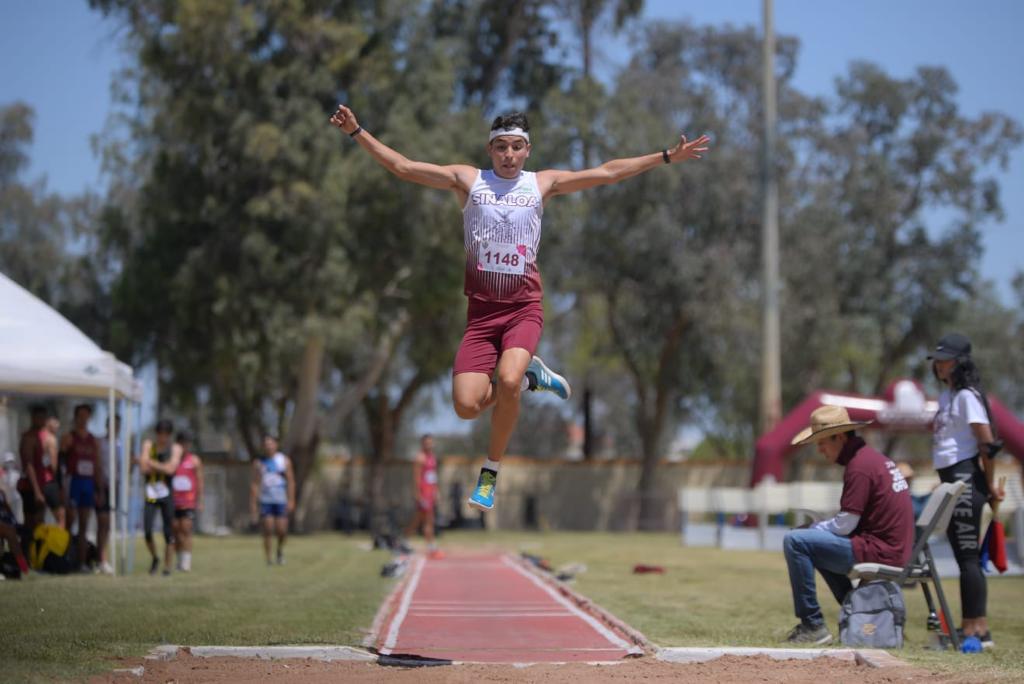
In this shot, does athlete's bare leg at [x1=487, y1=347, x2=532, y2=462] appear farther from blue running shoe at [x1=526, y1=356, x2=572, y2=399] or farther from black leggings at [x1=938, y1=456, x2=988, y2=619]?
black leggings at [x1=938, y1=456, x2=988, y2=619]

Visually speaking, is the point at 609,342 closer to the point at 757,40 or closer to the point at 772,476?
the point at 757,40

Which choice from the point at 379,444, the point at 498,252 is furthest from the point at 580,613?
the point at 379,444

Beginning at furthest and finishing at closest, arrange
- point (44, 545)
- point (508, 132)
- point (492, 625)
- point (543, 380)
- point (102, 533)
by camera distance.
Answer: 1. point (102, 533)
2. point (44, 545)
3. point (492, 625)
4. point (543, 380)
5. point (508, 132)

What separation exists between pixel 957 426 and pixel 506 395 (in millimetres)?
3616

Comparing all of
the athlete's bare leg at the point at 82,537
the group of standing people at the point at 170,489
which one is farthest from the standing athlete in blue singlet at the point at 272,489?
the athlete's bare leg at the point at 82,537

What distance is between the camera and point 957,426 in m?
9.39

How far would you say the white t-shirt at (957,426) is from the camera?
926cm

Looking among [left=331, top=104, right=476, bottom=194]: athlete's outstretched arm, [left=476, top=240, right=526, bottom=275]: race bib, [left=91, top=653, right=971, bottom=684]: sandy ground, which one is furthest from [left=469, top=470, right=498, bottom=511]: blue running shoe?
[left=331, top=104, right=476, bottom=194]: athlete's outstretched arm

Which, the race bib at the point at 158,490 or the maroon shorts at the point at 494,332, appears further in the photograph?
the race bib at the point at 158,490

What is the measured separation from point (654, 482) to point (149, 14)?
955 inches

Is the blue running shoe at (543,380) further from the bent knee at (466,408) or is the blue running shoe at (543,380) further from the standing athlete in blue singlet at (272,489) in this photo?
the standing athlete in blue singlet at (272,489)

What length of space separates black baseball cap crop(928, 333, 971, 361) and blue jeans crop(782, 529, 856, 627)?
1567 mm

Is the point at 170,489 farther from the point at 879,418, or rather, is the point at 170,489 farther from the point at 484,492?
the point at 879,418

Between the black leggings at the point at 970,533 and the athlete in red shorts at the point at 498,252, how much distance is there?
3.28 m
